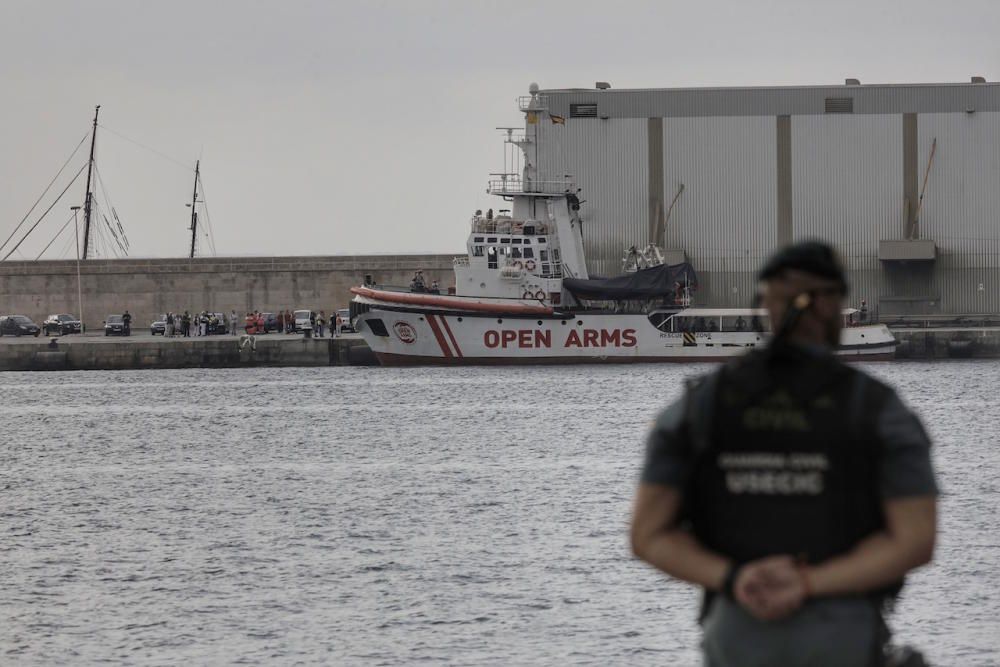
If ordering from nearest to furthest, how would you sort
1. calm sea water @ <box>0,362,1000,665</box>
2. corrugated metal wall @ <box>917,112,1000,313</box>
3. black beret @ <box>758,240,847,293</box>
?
1. black beret @ <box>758,240,847,293</box>
2. calm sea water @ <box>0,362,1000,665</box>
3. corrugated metal wall @ <box>917,112,1000,313</box>

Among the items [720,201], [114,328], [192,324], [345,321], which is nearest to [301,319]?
[345,321]

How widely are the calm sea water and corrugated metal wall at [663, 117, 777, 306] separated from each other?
62.6 feet

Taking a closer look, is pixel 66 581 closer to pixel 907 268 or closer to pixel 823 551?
pixel 823 551

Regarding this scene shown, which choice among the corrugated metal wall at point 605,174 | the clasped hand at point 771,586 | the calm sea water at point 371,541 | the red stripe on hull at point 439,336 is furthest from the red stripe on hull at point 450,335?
the clasped hand at point 771,586

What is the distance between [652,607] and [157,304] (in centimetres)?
6195

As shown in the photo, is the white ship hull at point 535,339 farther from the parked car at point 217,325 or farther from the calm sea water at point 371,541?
the calm sea water at point 371,541

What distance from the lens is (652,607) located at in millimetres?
14508

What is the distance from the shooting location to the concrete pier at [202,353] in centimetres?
6050

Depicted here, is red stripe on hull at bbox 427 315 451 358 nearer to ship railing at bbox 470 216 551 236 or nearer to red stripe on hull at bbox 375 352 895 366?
red stripe on hull at bbox 375 352 895 366

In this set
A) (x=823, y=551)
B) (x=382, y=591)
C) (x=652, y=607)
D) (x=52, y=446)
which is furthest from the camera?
(x=52, y=446)

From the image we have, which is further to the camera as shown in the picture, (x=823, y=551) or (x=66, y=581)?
(x=66, y=581)

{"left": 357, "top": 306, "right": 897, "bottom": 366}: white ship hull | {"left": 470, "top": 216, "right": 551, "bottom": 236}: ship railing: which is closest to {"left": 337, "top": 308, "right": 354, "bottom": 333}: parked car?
{"left": 357, "top": 306, "right": 897, "bottom": 366}: white ship hull

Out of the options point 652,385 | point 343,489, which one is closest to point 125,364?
point 652,385

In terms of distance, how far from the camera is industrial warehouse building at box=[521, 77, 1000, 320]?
6094cm
